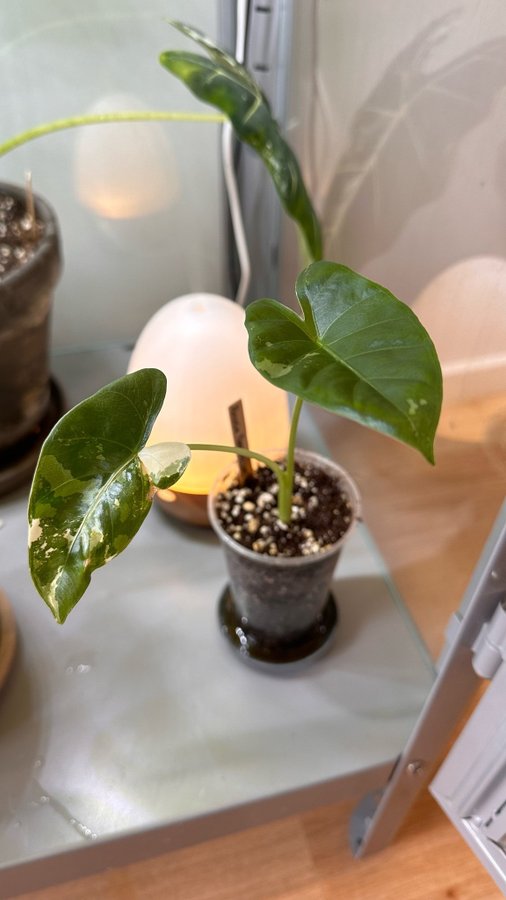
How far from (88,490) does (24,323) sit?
384 millimetres

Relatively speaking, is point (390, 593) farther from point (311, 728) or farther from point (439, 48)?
point (439, 48)

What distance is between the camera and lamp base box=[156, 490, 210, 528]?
76cm

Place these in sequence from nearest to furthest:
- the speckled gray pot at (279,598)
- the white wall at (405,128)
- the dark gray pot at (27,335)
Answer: the white wall at (405,128)
the speckled gray pot at (279,598)
the dark gray pot at (27,335)

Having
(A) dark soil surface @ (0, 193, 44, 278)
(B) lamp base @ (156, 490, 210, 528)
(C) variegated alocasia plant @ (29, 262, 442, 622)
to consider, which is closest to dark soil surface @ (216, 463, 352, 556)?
(B) lamp base @ (156, 490, 210, 528)

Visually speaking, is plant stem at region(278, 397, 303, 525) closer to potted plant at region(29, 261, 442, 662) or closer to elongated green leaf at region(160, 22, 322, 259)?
potted plant at region(29, 261, 442, 662)

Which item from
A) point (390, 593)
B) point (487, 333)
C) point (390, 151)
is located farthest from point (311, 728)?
point (390, 151)

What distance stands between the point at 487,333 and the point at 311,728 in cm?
39

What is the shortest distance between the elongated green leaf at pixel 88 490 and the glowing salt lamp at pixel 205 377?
0.27 meters

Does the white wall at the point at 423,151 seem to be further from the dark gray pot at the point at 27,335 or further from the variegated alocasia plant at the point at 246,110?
the dark gray pot at the point at 27,335

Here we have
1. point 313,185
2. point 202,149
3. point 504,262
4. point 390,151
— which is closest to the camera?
point 504,262

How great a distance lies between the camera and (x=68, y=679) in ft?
2.23

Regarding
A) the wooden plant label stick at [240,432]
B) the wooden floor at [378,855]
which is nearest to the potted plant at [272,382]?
the wooden plant label stick at [240,432]

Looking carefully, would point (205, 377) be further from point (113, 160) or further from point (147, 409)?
point (113, 160)

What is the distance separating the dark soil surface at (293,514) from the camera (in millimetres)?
605
